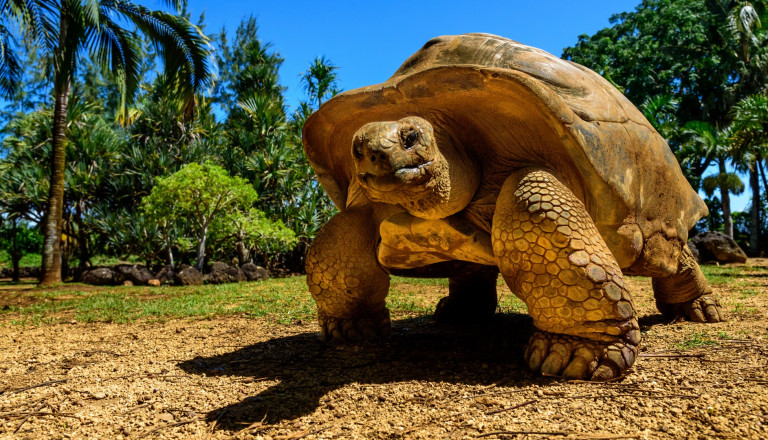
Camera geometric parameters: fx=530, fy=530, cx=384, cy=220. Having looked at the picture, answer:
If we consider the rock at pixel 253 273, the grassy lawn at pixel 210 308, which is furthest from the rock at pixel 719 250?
the rock at pixel 253 273

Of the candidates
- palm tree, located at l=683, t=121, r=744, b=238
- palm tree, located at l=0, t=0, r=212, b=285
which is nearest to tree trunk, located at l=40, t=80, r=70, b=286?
palm tree, located at l=0, t=0, r=212, b=285

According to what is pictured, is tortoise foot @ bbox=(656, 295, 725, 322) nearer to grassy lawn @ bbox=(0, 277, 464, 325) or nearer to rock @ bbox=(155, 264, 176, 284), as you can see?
grassy lawn @ bbox=(0, 277, 464, 325)

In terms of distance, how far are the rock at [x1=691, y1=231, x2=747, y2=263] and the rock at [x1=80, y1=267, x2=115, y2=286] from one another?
527 inches

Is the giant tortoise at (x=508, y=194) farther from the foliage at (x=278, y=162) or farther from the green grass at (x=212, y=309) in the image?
the foliage at (x=278, y=162)

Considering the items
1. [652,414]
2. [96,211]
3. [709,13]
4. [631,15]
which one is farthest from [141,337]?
[631,15]

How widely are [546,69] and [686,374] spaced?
1434mm

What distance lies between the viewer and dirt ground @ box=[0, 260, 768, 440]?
159 centimetres

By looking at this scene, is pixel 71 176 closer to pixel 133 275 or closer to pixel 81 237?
pixel 81 237

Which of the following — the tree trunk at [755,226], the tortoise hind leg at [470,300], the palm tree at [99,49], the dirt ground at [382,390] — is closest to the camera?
the dirt ground at [382,390]

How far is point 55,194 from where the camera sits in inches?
391

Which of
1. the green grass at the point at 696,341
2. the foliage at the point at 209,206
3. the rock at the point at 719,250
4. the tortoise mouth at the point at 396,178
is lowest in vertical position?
the green grass at the point at 696,341

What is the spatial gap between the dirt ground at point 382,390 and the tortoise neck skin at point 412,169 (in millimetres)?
725

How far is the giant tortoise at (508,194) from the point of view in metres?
1.98

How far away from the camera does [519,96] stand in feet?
7.19
